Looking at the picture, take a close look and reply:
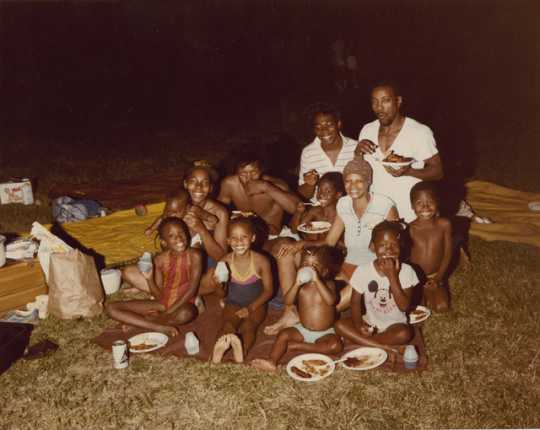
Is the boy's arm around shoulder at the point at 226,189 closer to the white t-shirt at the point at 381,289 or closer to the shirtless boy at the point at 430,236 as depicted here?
the shirtless boy at the point at 430,236

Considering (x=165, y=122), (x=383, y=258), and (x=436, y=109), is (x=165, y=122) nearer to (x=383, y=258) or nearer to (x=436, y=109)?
(x=436, y=109)

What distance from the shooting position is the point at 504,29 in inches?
1107

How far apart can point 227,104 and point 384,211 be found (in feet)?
51.0

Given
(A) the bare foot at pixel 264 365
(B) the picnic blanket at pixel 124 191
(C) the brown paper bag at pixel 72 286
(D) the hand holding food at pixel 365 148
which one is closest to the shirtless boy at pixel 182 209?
(C) the brown paper bag at pixel 72 286

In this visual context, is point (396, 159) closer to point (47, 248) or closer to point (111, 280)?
point (111, 280)

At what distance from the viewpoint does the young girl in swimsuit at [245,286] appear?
4887 mm

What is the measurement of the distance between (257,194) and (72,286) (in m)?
2.23

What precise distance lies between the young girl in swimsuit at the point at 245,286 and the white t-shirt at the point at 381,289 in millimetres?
856

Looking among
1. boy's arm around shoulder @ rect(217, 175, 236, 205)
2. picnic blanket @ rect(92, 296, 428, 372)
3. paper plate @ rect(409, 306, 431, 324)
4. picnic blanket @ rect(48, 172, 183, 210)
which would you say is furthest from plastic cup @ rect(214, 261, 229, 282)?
picnic blanket @ rect(48, 172, 183, 210)

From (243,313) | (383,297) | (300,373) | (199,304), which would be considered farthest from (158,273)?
(383,297)

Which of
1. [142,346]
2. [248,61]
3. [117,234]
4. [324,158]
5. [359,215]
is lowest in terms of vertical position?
[142,346]

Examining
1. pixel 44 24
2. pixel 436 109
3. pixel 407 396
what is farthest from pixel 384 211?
pixel 44 24

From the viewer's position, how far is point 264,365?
4.42 m

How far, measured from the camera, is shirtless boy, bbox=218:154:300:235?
20.2 feet
